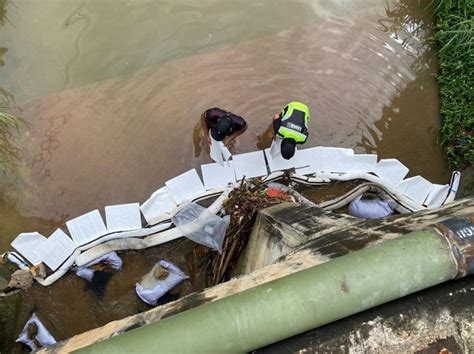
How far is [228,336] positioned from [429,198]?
3.07m

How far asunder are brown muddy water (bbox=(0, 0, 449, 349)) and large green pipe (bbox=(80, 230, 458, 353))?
7.11ft

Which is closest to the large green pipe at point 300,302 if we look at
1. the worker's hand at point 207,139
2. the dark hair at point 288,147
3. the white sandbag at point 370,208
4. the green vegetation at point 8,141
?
the dark hair at point 288,147

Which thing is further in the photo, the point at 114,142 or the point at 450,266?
the point at 114,142

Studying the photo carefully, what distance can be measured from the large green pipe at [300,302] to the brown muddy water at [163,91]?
217cm

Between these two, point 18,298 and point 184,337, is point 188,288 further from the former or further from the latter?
point 184,337

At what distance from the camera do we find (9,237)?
4.10m

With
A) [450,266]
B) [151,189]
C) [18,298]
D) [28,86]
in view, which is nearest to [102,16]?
[28,86]

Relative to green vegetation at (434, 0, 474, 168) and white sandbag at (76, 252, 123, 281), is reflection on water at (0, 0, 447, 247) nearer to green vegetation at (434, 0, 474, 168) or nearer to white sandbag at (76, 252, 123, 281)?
green vegetation at (434, 0, 474, 168)

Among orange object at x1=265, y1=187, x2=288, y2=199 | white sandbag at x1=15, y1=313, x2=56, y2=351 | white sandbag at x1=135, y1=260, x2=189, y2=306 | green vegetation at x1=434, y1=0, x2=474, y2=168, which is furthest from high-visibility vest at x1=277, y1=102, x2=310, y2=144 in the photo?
white sandbag at x1=15, y1=313, x2=56, y2=351

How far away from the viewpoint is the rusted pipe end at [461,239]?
2098mm

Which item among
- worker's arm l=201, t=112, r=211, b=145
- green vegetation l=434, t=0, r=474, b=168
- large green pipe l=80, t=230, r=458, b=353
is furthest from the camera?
green vegetation l=434, t=0, r=474, b=168

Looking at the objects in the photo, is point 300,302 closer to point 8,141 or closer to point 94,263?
point 94,263

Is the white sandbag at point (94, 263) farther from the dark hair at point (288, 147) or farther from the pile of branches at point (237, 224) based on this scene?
the dark hair at point (288, 147)

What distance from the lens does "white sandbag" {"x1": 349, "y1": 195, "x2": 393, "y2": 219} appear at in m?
4.30
